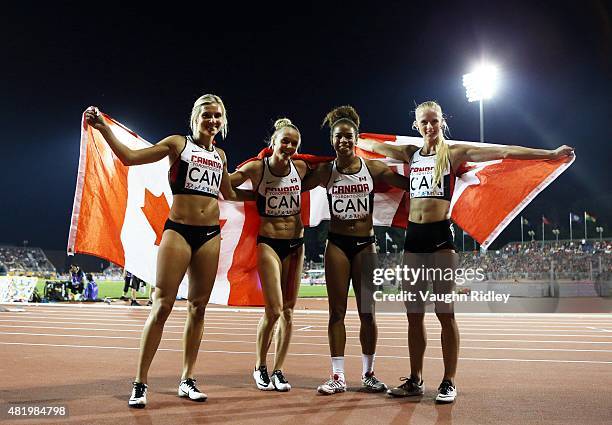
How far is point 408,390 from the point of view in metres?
5.39

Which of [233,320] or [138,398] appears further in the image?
[233,320]

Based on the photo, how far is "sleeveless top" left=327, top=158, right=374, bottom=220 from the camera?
580 cm

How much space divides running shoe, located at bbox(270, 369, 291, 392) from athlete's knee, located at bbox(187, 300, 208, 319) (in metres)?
0.98

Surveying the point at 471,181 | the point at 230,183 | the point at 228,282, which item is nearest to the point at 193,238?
the point at 230,183

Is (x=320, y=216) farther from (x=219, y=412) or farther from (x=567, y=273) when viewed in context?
(x=567, y=273)

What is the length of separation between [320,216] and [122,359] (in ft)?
10.8

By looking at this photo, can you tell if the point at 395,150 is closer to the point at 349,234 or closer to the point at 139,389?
the point at 349,234

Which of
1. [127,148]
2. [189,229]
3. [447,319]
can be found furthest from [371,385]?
[127,148]

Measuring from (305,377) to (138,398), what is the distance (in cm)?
217

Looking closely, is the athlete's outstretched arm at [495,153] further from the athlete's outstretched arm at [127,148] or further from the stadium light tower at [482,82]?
the stadium light tower at [482,82]

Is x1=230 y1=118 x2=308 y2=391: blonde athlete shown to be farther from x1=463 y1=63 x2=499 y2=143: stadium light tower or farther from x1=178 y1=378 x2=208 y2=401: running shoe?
x1=463 y1=63 x2=499 y2=143: stadium light tower

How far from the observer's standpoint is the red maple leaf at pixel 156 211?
6.54 meters

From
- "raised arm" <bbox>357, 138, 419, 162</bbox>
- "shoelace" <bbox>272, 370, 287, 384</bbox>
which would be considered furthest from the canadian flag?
"shoelace" <bbox>272, 370, 287, 384</bbox>

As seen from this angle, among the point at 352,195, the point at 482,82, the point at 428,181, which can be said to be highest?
the point at 482,82
